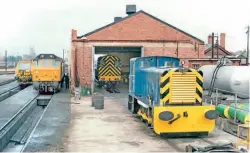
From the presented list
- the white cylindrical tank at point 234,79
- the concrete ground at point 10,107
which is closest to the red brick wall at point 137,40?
the concrete ground at point 10,107

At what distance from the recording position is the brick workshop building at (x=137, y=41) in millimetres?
25953

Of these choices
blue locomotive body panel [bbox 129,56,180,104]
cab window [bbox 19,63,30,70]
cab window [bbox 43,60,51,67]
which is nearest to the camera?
blue locomotive body panel [bbox 129,56,180,104]

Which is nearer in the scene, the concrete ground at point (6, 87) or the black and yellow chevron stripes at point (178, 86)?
the black and yellow chevron stripes at point (178, 86)

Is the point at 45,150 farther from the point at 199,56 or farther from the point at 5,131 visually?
the point at 199,56

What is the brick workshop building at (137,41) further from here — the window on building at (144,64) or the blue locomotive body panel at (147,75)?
the window on building at (144,64)

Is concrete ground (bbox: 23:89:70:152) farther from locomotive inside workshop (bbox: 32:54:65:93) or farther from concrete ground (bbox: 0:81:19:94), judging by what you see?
concrete ground (bbox: 0:81:19:94)

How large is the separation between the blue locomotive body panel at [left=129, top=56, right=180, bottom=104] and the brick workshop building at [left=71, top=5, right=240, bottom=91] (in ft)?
35.3

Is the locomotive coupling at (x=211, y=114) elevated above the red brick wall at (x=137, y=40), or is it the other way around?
the red brick wall at (x=137, y=40)

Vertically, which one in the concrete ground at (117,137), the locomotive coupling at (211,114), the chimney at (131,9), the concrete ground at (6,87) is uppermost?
the chimney at (131,9)

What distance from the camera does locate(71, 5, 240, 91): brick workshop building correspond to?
85.1 ft

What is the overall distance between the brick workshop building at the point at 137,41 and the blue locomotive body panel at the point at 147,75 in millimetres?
10762

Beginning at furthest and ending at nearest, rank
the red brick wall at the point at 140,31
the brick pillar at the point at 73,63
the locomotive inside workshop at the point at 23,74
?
the locomotive inside workshop at the point at 23,74 < the red brick wall at the point at 140,31 < the brick pillar at the point at 73,63

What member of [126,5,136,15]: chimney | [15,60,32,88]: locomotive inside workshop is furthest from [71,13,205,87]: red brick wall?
[15,60,32,88]: locomotive inside workshop

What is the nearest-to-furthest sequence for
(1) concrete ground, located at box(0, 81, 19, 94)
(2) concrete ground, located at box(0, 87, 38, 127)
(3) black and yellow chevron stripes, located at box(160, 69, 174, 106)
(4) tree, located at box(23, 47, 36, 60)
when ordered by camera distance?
(3) black and yellow chevron stripes, located at box(160, 69, 174, 106)
(2) concrete ground, located at box(0, 87, 38, 127)
(1) concrete ground, located at box(0, 81, 19, 94)
(4) tree, located at box(23, 47, 36, 60)
